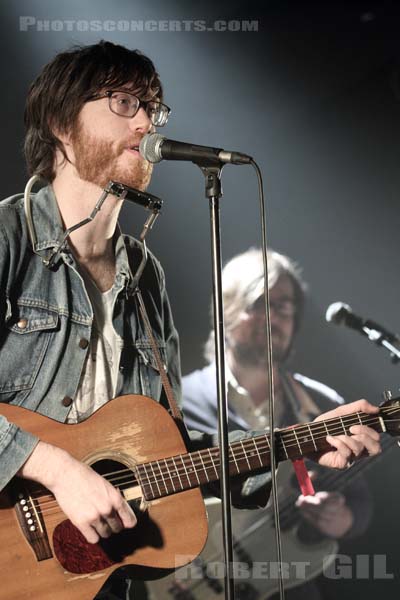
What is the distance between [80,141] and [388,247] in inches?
59.1

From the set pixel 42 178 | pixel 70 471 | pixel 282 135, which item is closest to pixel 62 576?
pixel 70 471

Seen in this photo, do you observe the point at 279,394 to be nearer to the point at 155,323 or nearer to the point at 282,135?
the point at 155,323

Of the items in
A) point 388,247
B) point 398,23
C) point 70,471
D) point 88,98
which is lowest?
point 70,471

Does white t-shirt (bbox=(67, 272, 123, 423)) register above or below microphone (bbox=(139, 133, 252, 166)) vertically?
below

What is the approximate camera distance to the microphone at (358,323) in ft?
9.62

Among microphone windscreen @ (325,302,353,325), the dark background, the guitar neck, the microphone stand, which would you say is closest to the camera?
the microphone stand

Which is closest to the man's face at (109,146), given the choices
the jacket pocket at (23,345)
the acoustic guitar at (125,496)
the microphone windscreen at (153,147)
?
the jacket pocket at (23,345)

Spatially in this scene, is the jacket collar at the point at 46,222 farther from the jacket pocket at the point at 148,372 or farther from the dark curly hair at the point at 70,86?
the jacket pocket at the point at 148,372

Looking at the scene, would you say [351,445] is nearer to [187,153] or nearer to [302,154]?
[187,153]

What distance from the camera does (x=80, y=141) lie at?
2205mm

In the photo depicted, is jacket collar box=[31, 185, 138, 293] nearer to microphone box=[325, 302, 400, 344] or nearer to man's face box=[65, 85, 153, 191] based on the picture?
man's face box=[65, 85, 153, 191]

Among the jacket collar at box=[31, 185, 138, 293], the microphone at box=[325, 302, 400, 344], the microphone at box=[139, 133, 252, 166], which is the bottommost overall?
the microphone at box=[325, 302, 400, 344]

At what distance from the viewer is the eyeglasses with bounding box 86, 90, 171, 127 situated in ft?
7.12

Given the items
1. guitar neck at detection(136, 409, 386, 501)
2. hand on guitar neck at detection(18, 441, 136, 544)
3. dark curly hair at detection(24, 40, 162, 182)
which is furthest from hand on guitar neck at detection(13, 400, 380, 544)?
dark curly hair at detection(24, 40, 162, 182)
